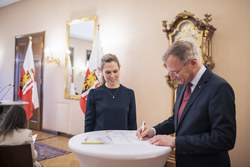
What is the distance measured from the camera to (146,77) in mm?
4012

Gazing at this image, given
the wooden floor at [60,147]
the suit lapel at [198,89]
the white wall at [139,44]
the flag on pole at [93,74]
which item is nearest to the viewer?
the suit lapel at [198,89]

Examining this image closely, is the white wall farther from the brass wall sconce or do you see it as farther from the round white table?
the round white table

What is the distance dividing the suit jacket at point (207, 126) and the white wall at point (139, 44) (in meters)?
2.06

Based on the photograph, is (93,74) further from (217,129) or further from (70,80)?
(217,129)

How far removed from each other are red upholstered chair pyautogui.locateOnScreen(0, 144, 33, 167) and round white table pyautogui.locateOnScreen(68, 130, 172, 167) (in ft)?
1.79

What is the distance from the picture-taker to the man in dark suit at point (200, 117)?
1.12m

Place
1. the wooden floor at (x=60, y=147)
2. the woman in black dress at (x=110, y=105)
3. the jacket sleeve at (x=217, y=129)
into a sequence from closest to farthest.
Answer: the jacket sleeve at (x=217, y=129), the woman in black dress at (x=110, y=105), the wooden floor at (x=60, y=147)

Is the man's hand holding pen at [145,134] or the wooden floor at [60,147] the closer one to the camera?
the man's hand holding pen at [145,134]

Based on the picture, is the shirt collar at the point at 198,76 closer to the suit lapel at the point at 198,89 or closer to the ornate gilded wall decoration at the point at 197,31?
the suit lapel at the point at 198,89

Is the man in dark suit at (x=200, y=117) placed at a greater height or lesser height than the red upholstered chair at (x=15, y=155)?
greater

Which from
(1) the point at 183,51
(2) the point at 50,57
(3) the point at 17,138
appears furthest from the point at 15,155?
(2) the point at 50,57

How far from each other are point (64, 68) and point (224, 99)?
4.73 m

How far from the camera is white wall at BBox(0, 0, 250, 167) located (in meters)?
3.02

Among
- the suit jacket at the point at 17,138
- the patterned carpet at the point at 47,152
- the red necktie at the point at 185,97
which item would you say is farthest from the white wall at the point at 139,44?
the suit jacket at the point at 17,138
